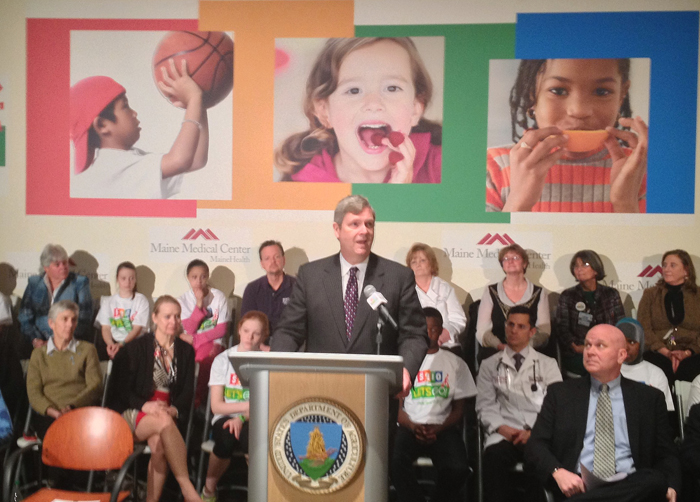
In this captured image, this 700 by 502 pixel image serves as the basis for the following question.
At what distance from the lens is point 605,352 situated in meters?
3.66

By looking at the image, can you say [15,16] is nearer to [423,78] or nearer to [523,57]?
[423,78]

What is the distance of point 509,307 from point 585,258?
29.3 inches

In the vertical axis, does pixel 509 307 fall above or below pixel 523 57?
below

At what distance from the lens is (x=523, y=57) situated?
19.1ft

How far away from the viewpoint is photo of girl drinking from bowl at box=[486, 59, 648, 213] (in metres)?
5.76

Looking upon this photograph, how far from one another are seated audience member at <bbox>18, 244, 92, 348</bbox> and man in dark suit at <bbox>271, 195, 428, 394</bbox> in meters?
3.29

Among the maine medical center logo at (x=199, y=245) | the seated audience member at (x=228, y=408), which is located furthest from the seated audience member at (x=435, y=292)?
the maine medical center logo at (x=199, y=245)

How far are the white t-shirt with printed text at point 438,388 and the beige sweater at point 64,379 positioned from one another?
7.26 feet

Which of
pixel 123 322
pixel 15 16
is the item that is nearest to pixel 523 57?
pixel 123 322

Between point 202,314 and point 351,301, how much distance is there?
9.61ft

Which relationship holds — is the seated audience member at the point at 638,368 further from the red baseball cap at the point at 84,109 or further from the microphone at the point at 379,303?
the red baseball cap at the point at 84,109

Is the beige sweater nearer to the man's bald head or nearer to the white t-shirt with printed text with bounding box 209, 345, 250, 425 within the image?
the white t-shirt with printed text with bounding box 209, 345, 250, 425

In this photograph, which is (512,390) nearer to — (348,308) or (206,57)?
(348,308)

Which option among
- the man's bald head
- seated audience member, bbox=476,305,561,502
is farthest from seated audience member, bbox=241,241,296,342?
the man's bald head
